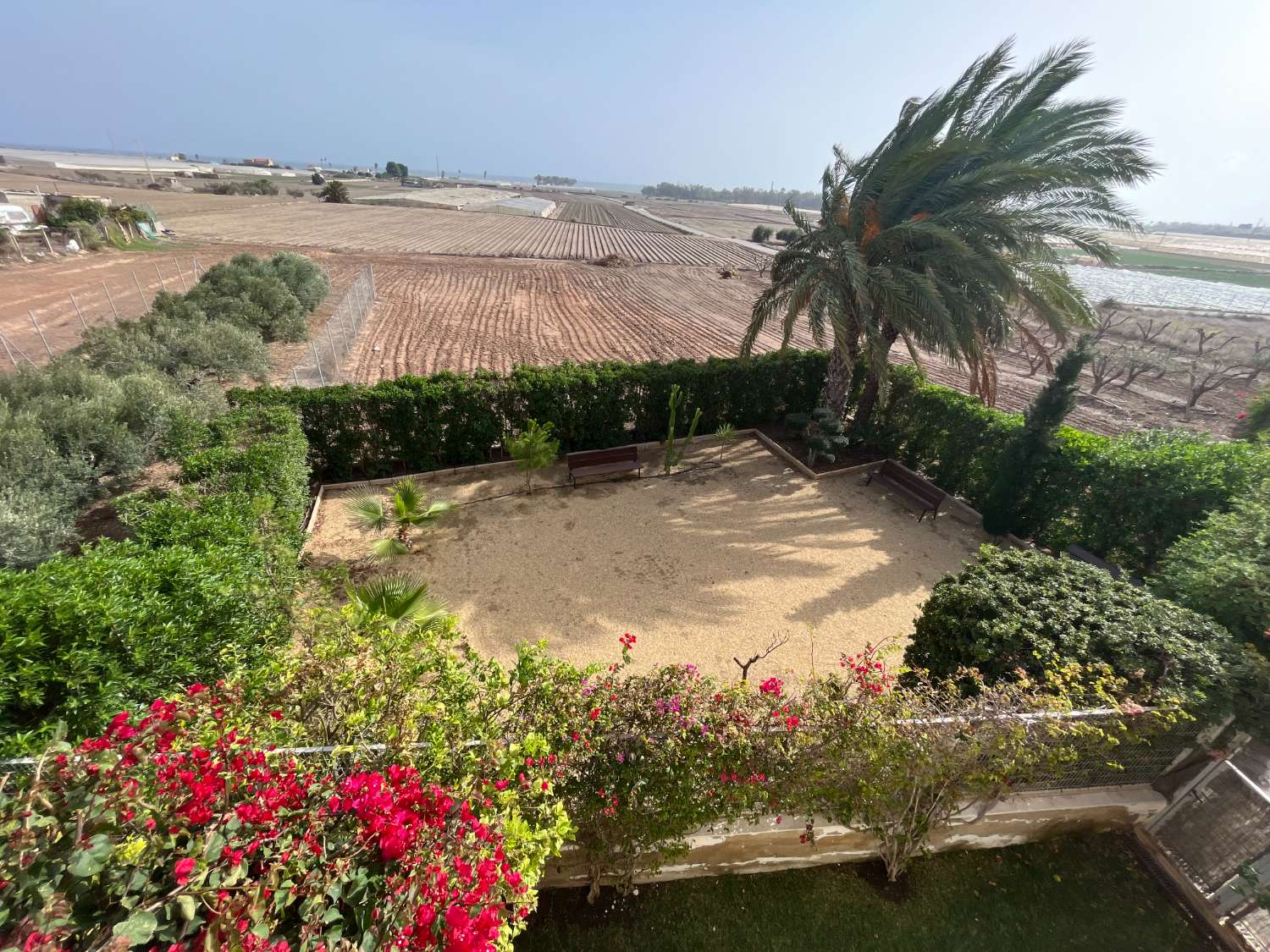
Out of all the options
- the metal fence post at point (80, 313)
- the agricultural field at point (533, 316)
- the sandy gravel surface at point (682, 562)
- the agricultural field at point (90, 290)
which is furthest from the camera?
the agricultural field at point (533, 316)

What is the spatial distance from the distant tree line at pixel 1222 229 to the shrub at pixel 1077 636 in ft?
727

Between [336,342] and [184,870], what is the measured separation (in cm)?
1793

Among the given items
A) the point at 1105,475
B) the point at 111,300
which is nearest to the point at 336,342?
the point at 111,300

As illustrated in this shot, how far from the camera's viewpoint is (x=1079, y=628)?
4797 millimetres

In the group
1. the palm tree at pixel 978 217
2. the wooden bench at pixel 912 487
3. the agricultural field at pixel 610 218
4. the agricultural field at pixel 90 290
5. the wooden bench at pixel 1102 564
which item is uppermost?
the palm tree at pixel 978 217

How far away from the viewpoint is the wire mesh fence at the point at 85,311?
1422cm

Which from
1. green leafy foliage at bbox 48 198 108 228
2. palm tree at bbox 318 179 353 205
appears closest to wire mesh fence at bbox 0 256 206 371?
green leafy foliage at bbox 48 198 108 228

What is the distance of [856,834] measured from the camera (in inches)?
169

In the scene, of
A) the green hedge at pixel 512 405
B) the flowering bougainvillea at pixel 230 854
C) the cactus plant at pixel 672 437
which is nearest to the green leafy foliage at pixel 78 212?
the green hedge at pixel 512 405

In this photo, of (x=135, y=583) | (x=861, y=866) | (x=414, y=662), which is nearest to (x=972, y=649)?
(x=861, y=866)

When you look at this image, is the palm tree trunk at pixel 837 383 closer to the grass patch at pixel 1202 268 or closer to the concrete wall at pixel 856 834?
the concrete wall at pixel 856 834

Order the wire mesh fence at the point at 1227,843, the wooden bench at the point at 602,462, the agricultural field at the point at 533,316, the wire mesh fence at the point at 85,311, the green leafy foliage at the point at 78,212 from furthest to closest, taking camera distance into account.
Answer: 1. the green leafy foliage at the point at 78,212
2. the agricultural field at the point at 533,316
3. the wire mesh fence at the point at 85,311
4. the wooden bench at the point at 602,462
5. the wire mesh fence at the point at 1227,843

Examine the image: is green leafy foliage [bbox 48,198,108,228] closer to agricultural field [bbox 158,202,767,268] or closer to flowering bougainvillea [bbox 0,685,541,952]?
agricultural field [bbox 158,202,767,268]

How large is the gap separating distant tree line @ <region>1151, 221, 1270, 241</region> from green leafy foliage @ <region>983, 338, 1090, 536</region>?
21735cm
